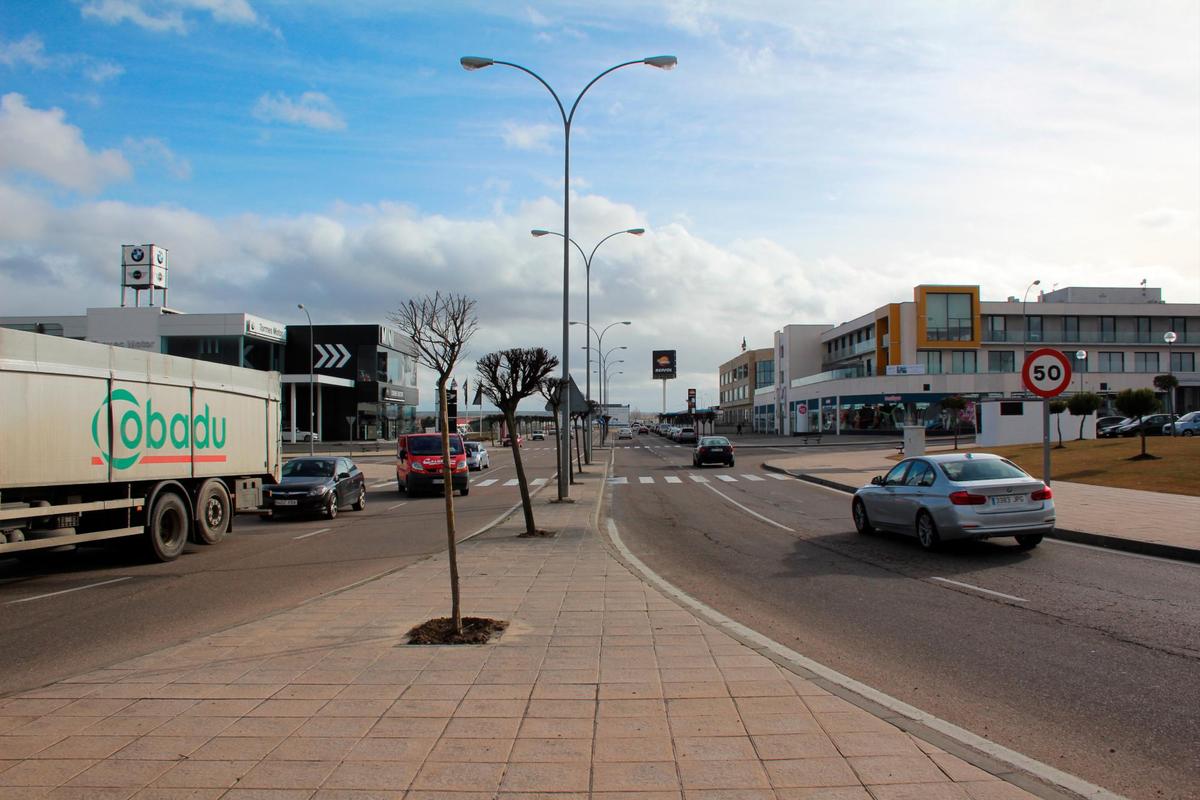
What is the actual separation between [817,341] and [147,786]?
94.5m

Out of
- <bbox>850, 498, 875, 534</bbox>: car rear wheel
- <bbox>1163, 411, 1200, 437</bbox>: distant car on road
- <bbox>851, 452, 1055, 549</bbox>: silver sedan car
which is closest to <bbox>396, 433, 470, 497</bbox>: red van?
<bbox>850, 498, 875, 534</bbox>: car rear wheel

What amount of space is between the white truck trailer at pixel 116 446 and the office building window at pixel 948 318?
6620 centimetres

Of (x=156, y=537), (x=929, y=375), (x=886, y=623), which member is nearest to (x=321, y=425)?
(x=929, y=375)

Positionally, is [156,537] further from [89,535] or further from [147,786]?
[147,786]

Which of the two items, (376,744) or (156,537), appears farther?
(156,537)

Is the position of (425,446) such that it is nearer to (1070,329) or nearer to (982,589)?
(982,589)

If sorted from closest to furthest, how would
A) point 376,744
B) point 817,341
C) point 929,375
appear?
point 376,744 → point 929,375 → point 817,341

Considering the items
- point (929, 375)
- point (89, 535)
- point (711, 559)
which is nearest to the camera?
point (89, 535)

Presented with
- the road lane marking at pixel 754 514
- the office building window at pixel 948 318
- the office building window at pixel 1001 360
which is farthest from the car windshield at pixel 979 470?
the office building window at pixel 1001 360

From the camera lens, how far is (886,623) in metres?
8.05

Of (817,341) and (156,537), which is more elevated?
(817,341)

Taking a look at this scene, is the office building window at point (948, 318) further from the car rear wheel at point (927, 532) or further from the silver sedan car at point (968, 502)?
the car rear wheel at point (927, 532)

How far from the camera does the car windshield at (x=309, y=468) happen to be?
21203 mm

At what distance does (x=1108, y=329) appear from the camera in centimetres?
7594
